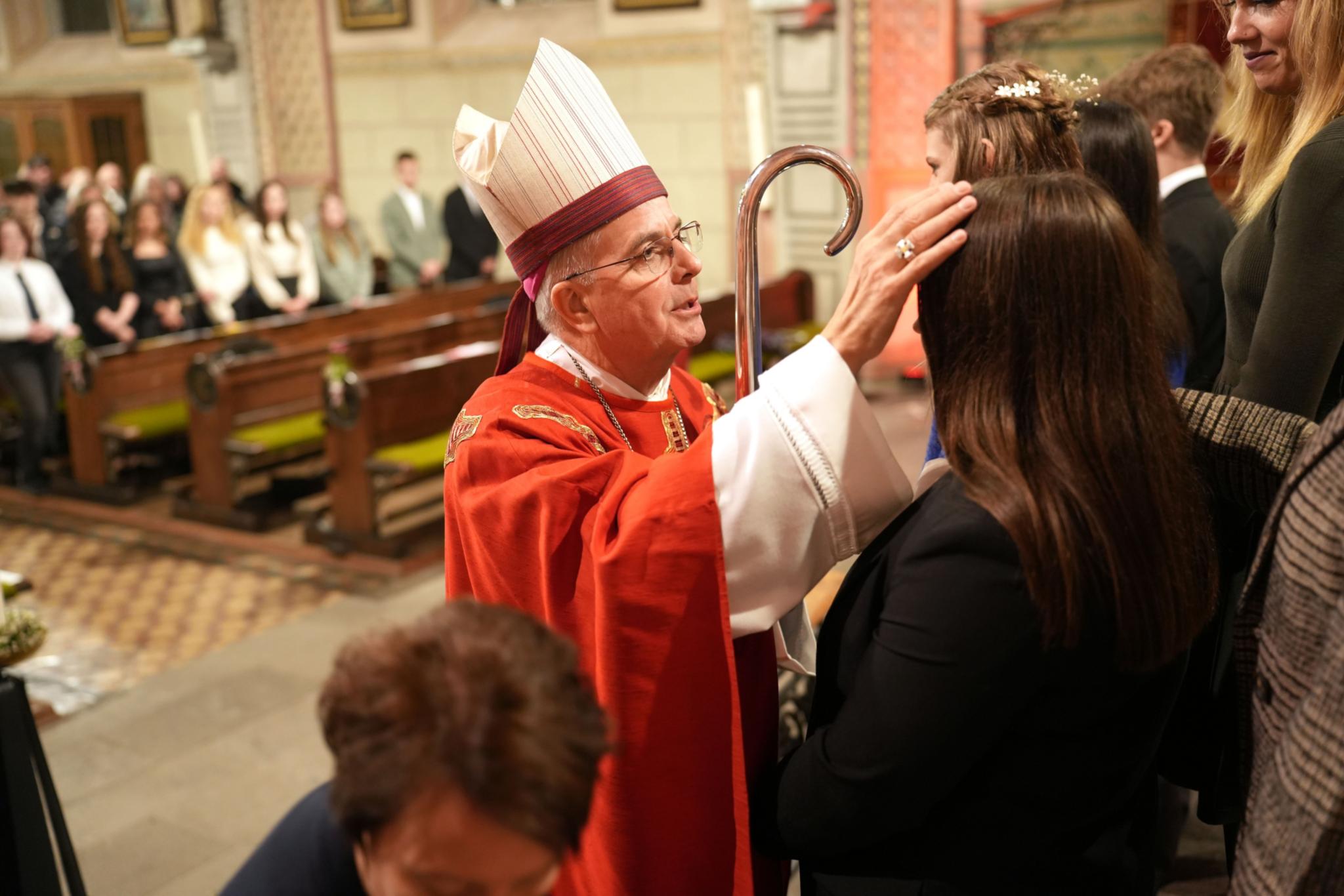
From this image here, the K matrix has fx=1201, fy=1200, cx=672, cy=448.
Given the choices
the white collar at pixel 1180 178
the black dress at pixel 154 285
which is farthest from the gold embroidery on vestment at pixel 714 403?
the black dress at pixel 154 285

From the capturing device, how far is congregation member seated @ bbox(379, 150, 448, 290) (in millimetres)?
8914

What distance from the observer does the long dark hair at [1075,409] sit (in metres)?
1.06

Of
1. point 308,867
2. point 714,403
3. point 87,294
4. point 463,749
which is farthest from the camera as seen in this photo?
point 87,294

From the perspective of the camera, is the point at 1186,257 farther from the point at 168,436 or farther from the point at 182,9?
the point at 182,9

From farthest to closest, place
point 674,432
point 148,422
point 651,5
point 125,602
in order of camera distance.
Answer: point 651,5
point 148,422
point 125,602
point 674,432

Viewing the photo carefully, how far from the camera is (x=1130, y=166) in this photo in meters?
2.07

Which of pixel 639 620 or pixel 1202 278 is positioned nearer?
pixel 639 620

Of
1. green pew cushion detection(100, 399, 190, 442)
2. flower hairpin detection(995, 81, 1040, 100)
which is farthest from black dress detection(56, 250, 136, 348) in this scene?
flower hairpin detection(995, 81, 1040, 100)

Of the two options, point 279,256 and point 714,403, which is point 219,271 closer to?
point 279,256

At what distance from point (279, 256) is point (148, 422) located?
201 centimetres

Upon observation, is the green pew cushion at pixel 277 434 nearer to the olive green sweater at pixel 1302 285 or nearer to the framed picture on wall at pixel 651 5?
the olive green sweater at pixel 1302 285

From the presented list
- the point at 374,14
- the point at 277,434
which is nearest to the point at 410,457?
the point at 277,434

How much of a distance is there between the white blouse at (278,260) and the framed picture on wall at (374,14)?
3751 millimetres

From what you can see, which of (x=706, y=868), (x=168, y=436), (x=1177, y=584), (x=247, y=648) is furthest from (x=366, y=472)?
(x=1177, y=584)
